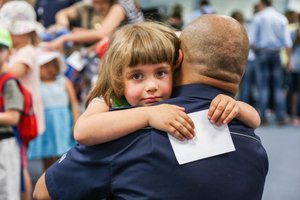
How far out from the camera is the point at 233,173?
4.00 feet

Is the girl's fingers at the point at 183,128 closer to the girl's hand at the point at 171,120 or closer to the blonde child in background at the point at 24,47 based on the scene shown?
the girl's hand at the point at 171,120

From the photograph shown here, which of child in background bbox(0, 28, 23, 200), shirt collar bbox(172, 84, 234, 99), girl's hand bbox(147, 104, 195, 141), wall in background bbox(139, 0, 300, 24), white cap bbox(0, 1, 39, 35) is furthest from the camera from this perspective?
wall in background bbox(139, 0, 300, 24)

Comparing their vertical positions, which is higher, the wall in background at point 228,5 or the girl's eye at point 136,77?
the girl's eye at point 136,77

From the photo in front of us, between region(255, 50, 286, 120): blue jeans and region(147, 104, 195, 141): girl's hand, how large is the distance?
20.0 ft

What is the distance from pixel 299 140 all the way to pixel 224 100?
506 cm

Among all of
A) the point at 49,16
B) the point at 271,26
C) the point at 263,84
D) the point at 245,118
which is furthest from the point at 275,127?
the point at 245,118

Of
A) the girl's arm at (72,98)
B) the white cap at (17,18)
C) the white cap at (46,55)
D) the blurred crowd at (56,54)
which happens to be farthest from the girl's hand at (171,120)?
the girl's arm at (72,98)

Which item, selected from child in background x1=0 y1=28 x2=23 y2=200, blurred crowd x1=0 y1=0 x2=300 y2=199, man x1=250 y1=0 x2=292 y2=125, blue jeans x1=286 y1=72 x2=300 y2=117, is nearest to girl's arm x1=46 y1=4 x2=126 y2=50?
blurred crowd x1=0 y1=0 x2=300 y2=199

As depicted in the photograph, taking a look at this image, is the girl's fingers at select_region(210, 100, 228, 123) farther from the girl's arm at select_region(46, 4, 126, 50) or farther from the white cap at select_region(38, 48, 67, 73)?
the white cap at select_region(38, 48, 67, 73)

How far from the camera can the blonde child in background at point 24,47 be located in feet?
10.2

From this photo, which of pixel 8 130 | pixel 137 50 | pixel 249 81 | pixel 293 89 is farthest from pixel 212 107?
pixel 293 89

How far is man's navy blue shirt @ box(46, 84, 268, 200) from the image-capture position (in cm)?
117

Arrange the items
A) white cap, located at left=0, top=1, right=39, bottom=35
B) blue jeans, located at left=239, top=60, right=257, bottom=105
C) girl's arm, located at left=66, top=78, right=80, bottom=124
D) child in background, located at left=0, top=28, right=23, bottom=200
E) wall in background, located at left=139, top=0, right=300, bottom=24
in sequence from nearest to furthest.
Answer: child in background, located at left=0, top=28, right=23, bottom=200, white cap, located at left=0, top=1, right=39, bottom=35, girl's arm, located at left=66, top=78, right=80, bottom=124, blue jeans, located at left=239, top=60, right=257, bottom=105, wall in background, located at left=139, top=0, right=300, bottom=24

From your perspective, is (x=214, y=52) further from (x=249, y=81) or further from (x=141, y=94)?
(x=249, y=81)
